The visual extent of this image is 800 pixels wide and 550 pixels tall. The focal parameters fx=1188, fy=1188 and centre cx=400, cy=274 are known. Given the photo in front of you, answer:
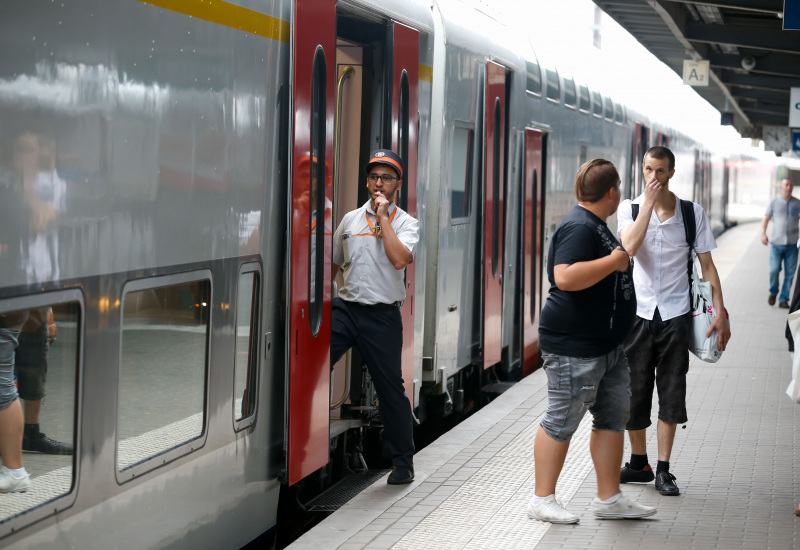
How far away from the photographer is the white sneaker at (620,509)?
5.88 meters

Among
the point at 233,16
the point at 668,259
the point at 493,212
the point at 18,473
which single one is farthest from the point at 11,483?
the point at 493,212

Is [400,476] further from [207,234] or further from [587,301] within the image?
[207,234]

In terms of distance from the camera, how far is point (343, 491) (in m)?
6.93

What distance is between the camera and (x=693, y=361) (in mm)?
12297

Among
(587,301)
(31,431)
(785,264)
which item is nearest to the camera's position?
(31,431)

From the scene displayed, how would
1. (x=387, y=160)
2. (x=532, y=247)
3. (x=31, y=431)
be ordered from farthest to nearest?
(x=532, y=247)
(x=387, y=160)
(x=31, y=431)

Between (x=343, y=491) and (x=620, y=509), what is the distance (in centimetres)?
177

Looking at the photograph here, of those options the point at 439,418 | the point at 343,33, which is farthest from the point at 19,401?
the point at 439,418

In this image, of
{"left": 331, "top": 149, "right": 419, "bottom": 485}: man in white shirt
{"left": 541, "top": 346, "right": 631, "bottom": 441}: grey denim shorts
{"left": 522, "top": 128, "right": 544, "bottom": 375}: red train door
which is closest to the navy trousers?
{"left": 331, "top": 149, "right": 419, "bottom": 485}: man in white shirt

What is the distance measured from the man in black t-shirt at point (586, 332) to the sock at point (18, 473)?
273 centimetres

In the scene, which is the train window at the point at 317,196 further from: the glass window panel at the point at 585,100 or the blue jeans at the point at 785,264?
the blue jeans at the point at 785,264

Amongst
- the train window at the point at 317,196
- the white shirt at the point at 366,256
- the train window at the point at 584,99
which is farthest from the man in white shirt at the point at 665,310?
the train window at the point at 584,99

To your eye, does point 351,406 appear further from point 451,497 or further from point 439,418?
point 439,418

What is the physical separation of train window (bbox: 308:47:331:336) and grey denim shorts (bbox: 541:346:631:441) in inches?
45.2
